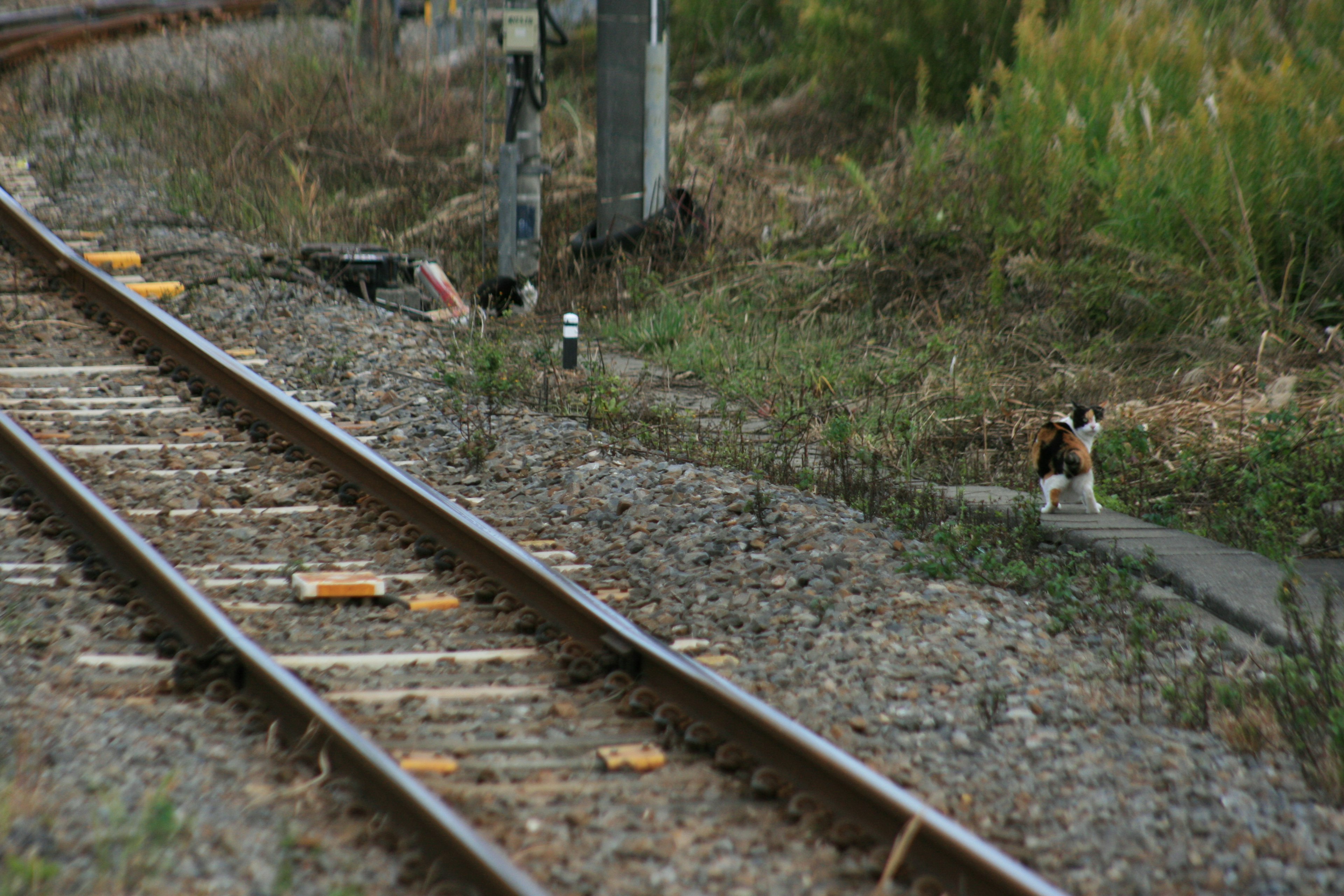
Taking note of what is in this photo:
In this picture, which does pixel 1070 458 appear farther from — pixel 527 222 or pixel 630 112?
pixel 630 112

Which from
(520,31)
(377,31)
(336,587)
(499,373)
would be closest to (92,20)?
(377,31)

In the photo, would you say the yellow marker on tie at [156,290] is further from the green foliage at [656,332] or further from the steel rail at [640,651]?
the green foliage at [656,332]

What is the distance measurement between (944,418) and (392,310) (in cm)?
461

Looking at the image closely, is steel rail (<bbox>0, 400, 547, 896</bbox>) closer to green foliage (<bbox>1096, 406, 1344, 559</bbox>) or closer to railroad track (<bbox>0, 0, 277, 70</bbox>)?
green foliage (<bbox>1096, 406, 1344, 559</bbox>)

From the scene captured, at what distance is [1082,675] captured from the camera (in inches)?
163

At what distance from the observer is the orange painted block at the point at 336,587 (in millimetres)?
4598

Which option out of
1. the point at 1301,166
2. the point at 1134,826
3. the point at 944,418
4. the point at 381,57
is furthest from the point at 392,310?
the point at 381,57

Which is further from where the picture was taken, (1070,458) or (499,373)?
(499,373)

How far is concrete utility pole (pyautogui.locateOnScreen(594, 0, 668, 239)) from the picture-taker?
36.0 feet

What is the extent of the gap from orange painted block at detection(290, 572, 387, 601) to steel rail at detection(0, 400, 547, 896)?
36 cm

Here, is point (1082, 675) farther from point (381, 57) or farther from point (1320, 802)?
point (381, 57)

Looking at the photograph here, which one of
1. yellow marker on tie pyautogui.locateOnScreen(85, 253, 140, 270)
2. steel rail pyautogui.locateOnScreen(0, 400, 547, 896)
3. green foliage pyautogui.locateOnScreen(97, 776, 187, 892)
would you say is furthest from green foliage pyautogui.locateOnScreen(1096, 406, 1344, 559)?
yellow marker on tie pyautogui.locateOnScreen(85, 253, 140, 270)

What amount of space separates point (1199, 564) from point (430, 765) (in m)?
3.22

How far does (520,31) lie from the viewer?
9.80 metres
